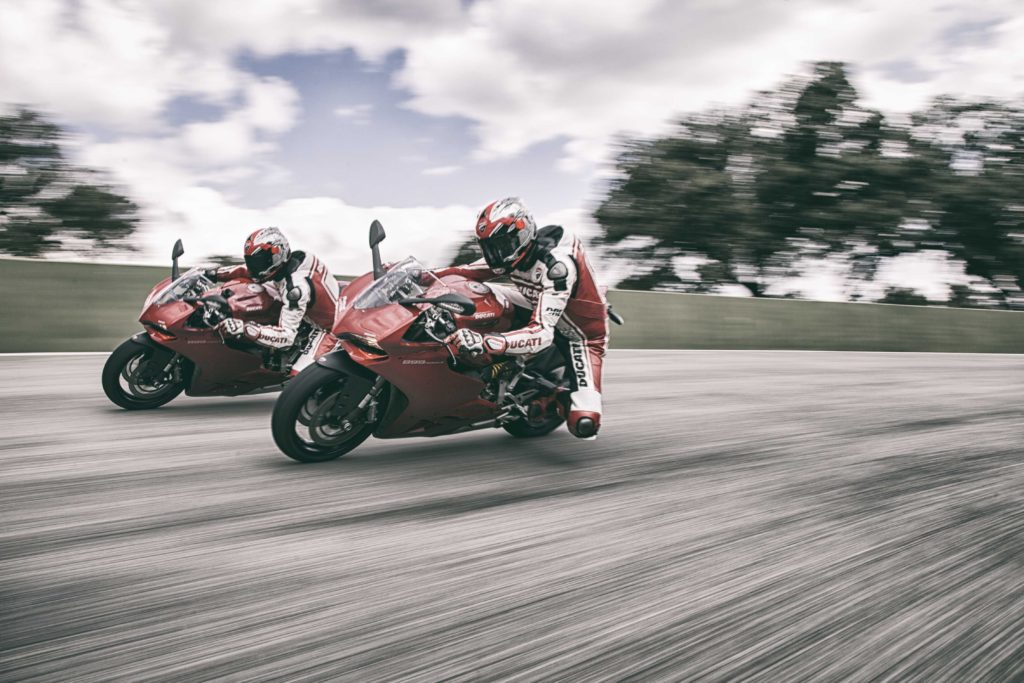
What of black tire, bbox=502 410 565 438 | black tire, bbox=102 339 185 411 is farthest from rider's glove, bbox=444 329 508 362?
black tire, bbox=102 339 185 411

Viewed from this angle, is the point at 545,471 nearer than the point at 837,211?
Yes

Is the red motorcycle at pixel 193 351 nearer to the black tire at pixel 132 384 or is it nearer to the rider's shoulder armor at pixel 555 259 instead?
the black tire at pixel 132 384

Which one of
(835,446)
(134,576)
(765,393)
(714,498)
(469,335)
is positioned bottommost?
(765,393)

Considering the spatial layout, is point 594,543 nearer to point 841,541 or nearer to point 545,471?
point 841,541

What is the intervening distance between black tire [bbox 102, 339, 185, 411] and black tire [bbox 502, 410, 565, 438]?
9.42 ft

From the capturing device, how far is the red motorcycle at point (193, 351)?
638cm

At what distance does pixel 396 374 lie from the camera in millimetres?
4430

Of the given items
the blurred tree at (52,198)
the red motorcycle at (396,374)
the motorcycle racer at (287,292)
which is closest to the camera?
the red motorcycle at (396,374)

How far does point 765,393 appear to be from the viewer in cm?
873

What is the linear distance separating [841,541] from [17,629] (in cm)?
286

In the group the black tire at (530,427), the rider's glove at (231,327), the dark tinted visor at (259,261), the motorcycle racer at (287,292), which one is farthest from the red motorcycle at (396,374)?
the dark tinted visor at (259,261)

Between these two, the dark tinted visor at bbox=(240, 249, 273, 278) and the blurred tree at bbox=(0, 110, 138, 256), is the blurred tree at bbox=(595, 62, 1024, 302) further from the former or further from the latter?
the dark tinted visor at bbox=(240, 249, 273, 278)

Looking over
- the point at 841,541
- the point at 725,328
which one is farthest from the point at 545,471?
the point at 725,328

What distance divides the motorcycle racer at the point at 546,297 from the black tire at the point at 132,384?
9.54 ft
